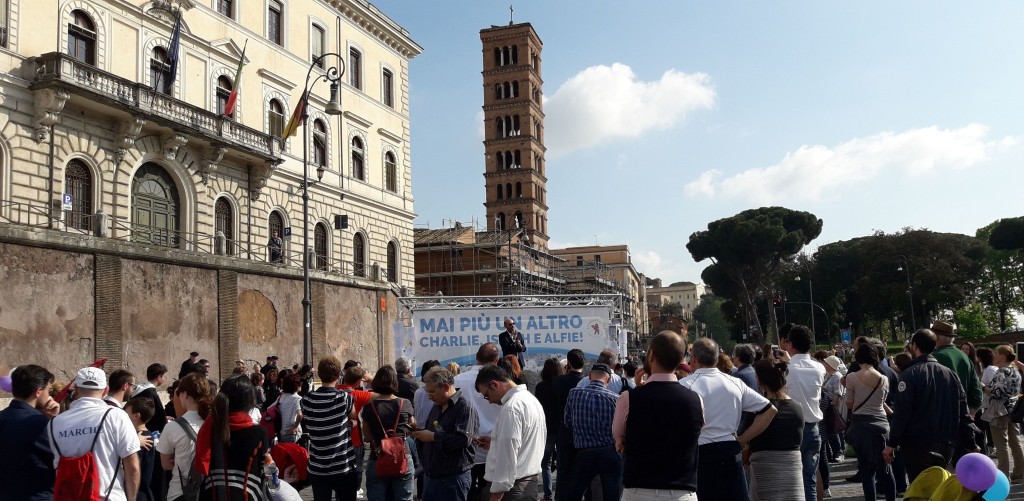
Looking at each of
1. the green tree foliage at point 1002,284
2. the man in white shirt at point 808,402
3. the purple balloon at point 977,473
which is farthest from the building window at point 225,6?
the green tree foliage at point 1002,284

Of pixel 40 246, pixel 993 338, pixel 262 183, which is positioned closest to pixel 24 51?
pixel 40 246

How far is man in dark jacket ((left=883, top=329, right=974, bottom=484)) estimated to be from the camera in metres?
7.07

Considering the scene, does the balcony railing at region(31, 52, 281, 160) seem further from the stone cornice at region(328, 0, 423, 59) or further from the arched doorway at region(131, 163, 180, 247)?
the stone cornice at region(328, 0, 423, 59)

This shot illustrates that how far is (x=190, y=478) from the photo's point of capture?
5.21 m

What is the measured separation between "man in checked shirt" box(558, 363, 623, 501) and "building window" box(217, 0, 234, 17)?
2482cm

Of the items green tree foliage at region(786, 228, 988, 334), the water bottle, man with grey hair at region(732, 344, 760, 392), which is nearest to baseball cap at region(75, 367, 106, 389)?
the water bottle

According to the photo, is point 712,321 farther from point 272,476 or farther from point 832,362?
point 272,476

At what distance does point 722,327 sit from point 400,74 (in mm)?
87251

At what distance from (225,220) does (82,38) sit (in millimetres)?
7107

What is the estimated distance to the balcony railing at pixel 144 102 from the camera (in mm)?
21531

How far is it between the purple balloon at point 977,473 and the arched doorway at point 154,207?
2349cm

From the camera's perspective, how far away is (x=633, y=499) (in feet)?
15.6

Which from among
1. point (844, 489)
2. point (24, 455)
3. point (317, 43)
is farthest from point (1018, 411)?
point (317, 43)

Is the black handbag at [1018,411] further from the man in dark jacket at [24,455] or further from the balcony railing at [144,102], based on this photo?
the balcony railing at [144,102]
